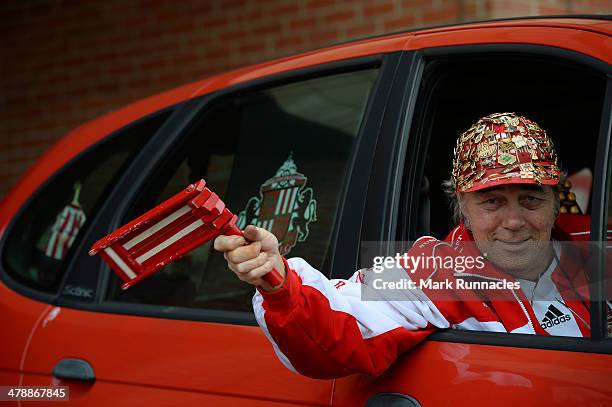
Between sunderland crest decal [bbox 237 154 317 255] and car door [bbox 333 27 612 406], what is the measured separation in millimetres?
335

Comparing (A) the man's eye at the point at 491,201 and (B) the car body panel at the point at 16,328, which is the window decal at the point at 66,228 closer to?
(B) the car body panel at the point at 16,328

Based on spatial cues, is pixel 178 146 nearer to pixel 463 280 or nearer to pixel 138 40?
pixel 463 280

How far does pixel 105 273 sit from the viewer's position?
8.61 ft

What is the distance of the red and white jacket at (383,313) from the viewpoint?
176 cm

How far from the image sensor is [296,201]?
250 centimetres

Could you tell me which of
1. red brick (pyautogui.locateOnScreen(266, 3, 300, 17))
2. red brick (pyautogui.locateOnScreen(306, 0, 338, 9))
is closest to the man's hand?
red brick (pyautogui.locateOnScreen(306, 0, 338, 9))

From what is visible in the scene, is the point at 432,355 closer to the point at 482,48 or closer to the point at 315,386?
the point at 315,386

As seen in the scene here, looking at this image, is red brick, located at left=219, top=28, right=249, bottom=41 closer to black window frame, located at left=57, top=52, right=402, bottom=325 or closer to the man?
→ black window frame, located at left=57, top=52, right=402, bottom=325

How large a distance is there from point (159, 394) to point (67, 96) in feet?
16.9

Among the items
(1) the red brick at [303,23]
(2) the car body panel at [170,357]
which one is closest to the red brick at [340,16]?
(1) the red brick at [303,23]

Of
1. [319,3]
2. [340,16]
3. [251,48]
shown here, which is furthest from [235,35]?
[340,16]

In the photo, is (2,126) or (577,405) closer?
(577,405)

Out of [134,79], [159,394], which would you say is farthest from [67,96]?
[159,394]

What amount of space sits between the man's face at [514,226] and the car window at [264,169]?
1.55 feet
